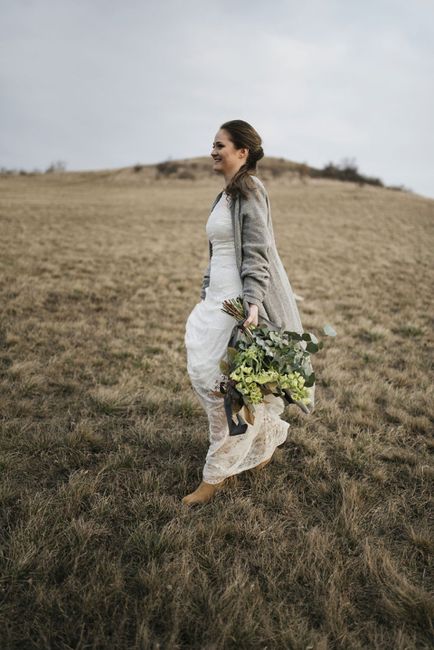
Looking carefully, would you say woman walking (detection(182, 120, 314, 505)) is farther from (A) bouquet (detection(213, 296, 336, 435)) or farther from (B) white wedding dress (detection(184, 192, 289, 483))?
(A) bouquet (detection(213, 296, 336, 435))

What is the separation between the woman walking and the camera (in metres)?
2.73

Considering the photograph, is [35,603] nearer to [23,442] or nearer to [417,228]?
[23,442]

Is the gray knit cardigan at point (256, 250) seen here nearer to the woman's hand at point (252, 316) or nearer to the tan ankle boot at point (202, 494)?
the woman's hand at point (252, 316)

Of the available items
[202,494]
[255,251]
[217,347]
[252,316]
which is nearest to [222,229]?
[255,251]

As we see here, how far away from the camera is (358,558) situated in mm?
2529

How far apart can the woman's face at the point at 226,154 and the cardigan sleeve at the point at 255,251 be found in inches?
11.9

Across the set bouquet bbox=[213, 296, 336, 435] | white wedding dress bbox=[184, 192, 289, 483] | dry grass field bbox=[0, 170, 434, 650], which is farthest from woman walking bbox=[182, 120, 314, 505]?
dry grass field bbox=[0, 170, 434, 650]

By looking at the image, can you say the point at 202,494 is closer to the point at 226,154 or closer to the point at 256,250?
the point at 256,250

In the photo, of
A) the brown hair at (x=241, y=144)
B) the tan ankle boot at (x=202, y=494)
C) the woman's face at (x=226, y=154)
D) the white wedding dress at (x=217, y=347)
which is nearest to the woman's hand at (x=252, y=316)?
the white wedding dress at (x=217, y=347)

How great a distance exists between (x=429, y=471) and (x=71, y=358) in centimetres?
445

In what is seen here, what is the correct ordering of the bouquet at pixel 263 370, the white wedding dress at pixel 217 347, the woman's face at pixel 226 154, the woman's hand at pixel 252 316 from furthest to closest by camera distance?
1. the white wedding dress at pixel 217 347
2. the woman's face at pixel 226 154
3. the woman's hand at pixel 252 316
4. the bouquet at pixel 263 370

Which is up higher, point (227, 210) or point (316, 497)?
point (227, 210)

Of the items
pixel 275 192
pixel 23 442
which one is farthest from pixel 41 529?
pixel 275 192

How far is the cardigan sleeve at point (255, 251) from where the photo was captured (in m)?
2.70
